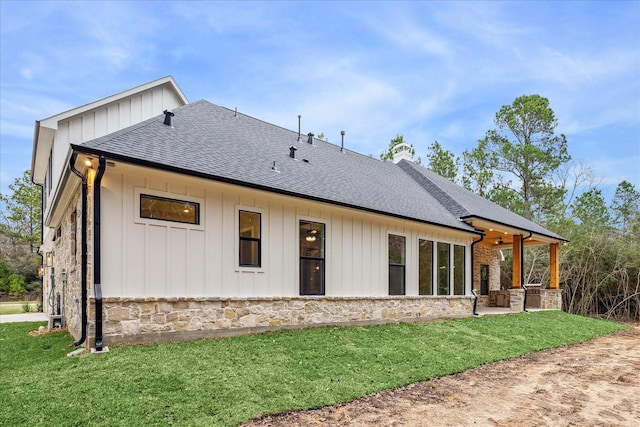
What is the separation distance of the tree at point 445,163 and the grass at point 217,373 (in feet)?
64.5

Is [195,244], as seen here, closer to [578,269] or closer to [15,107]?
[578,269]

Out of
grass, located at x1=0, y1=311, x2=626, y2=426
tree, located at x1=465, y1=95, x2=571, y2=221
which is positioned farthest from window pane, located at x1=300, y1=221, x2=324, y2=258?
tree, located at x1=465, y1=95, x2=571, y2=221

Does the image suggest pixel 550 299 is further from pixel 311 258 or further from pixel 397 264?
pixel 311 258

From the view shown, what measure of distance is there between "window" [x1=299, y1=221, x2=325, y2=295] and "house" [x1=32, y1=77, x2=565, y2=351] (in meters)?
0.03

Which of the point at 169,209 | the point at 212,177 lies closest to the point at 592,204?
the point at 212,177

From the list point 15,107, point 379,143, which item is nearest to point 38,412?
point 379,143

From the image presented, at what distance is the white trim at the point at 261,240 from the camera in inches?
273

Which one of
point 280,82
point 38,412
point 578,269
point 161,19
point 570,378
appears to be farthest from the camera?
point 280,82

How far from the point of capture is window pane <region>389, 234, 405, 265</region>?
9758 millimetres

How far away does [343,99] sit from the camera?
2572cm

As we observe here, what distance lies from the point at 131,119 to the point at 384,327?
9.16 m

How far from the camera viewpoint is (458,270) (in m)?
11.6

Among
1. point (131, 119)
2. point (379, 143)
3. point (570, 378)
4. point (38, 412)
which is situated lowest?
point (570, 378)

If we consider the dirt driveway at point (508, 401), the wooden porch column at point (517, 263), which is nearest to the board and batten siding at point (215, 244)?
the dirt driveway at point (508, 401)
